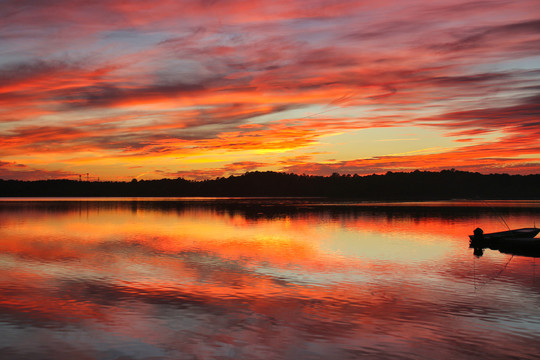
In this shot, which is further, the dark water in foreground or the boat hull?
the boat hull

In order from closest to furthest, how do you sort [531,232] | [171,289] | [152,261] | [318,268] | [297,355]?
[297,355] → [171,289] → [318,268] → [152,261] → [531,232]

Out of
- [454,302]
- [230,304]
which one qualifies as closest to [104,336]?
[230,304]

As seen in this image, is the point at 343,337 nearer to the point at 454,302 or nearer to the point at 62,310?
the point at 454,302

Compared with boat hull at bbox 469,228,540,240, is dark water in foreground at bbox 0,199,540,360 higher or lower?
lower

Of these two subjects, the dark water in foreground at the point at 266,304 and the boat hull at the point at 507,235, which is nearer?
the dark water in foreground at the point at 266,304

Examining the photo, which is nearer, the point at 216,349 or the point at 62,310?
the point at 216,349

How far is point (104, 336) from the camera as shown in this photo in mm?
14914

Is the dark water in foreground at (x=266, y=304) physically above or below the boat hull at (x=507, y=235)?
below

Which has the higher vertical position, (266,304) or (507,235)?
(507,235)

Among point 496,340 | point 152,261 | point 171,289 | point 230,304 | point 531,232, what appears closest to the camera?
point 496,340

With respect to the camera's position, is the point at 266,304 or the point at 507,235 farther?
the point at 507,235

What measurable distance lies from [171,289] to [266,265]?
359 inches

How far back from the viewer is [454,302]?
2005 centimetres

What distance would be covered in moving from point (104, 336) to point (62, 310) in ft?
13.3
